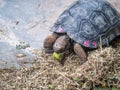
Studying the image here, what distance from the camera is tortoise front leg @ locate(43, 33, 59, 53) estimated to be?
7148mm

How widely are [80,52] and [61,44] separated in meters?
0.34

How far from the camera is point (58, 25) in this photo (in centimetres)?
712

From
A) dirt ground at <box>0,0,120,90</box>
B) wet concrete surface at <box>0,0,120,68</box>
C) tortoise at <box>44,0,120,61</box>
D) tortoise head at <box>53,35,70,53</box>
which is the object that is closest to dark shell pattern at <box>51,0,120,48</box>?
tortoise at <box>44,0,120,61</box>

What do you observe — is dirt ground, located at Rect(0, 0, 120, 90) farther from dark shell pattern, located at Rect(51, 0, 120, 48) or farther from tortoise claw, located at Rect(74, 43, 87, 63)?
dark shell pattern, located at Rect(51, 0, 120, 48)

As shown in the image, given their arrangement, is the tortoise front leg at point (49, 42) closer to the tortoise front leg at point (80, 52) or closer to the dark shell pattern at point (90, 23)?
the dark shell pattern at point (90, 23)

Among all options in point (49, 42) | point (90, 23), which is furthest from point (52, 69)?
point (90, 23)

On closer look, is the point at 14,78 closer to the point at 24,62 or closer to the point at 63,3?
the point at 24,62

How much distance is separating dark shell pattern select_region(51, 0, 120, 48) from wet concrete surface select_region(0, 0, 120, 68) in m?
0.72

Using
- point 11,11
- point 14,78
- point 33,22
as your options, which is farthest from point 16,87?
point 11,11

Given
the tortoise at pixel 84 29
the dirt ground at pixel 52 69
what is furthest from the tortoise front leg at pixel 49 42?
the dirt ground at pixel 52 69

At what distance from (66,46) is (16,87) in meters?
1.15

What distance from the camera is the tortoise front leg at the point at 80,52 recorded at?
266 inches

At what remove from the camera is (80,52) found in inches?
268

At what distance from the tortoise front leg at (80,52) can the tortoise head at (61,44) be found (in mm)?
141
